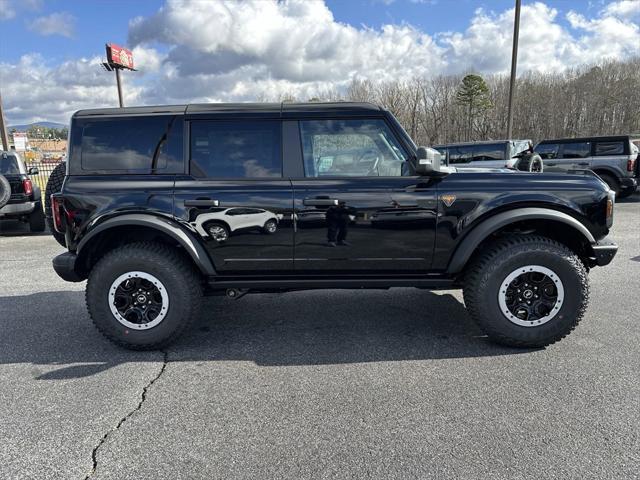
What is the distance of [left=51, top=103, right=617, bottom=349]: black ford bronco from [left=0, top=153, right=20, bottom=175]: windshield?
6.64m

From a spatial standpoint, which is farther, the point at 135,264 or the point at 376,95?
the point at 376,95

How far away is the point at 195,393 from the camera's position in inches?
112

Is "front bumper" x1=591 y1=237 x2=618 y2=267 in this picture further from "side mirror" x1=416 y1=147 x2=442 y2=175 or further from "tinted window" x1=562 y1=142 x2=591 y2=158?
"tinted window" x1=562 y1=142 x2=591 y2=158

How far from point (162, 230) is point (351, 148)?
1616 millimetres

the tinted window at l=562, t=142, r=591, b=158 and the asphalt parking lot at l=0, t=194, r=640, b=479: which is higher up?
the tinted window at l=562, t=142, r=591, b=158

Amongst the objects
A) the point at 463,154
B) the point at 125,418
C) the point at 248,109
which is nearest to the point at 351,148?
the point at 248,109

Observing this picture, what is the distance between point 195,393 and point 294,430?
81 cm

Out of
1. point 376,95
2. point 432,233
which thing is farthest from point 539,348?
point 376,95

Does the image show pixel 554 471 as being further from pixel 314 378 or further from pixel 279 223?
pixel 279 223

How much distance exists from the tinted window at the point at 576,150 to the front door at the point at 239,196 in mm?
11846

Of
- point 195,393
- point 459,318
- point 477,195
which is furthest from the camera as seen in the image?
point 459,318

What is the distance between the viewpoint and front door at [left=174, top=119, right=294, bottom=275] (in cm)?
328

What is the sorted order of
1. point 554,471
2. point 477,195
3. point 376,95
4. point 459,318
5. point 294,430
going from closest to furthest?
point 554,471
point 294,430
point 477,195
point 459,318
point 376,95

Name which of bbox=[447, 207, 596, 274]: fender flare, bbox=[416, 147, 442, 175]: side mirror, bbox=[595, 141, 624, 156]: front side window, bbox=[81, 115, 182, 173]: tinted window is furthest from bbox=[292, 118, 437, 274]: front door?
bbox=[595, 141, 624, 156]: front side window
